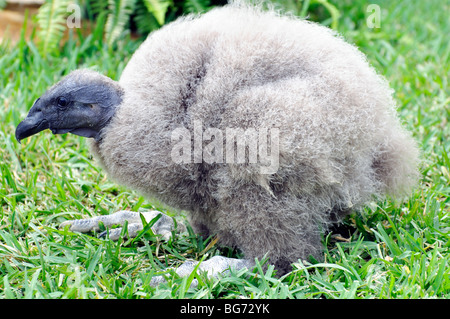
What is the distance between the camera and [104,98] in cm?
263

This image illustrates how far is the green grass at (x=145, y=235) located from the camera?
244 cm

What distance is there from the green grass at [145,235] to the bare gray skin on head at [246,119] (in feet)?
0.67

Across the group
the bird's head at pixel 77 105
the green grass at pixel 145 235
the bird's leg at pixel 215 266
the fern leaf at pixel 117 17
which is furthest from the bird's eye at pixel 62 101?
the fern leaf at pixel 117 17

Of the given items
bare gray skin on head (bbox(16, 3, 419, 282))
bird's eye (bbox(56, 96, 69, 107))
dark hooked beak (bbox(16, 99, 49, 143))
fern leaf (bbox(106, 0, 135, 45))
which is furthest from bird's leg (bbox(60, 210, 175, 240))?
fern leaf (bbox(106, 0, 135, 45))

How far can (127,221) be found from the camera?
116 inches

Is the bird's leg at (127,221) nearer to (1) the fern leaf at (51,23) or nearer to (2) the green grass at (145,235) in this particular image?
(2) the green grass at (145,235)

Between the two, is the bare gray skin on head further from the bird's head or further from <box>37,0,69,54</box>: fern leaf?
<box>37,0,69,54</box>: fern leaf

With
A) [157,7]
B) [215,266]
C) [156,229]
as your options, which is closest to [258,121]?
[215,266]

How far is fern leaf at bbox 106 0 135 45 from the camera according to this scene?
16.3 ft

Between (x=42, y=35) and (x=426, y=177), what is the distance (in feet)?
11.3

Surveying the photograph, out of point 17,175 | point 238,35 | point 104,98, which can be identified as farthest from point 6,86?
point 238,35

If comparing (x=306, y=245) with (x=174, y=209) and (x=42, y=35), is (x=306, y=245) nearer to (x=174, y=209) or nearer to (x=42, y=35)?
(x=174, y=209)
